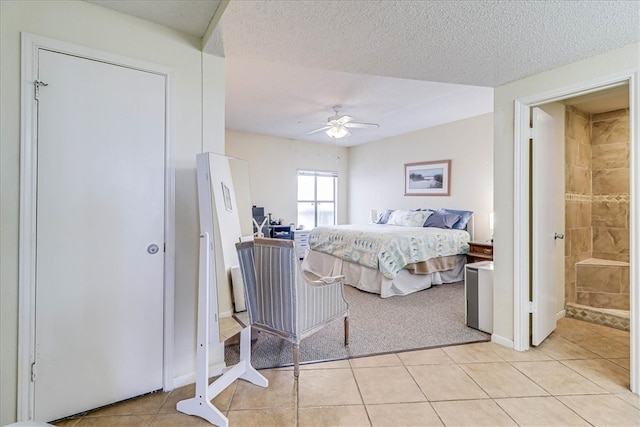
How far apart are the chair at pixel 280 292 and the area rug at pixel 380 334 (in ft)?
0.71

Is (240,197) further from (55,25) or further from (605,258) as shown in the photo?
(605,258)

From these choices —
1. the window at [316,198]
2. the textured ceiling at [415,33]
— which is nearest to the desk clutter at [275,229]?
the window at [316,198]

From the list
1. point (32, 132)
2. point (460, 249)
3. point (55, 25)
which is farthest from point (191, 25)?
point (460, 249)

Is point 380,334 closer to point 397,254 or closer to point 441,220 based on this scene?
point 397,254

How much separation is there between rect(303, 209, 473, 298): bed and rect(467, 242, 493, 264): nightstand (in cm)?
8

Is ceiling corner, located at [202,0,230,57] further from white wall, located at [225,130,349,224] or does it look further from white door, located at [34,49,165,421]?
white wall, located at [225,130,349,224]

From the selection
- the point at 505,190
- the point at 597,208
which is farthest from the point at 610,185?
the point at 505,190

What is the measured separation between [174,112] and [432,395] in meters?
2.40

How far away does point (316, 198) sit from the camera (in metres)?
7.13

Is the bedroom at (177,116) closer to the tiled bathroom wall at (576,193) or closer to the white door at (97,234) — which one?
the white door at (97,234)

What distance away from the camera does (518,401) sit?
5.92ft

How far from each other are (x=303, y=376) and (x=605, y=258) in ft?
12.1

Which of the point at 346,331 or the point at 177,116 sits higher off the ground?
the point at 177,116

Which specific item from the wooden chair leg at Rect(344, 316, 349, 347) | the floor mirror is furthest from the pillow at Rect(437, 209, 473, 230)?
the floor mirror
